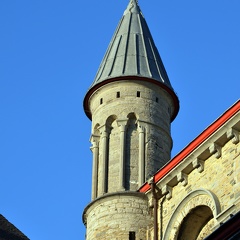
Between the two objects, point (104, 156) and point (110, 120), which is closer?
point (104, 156)

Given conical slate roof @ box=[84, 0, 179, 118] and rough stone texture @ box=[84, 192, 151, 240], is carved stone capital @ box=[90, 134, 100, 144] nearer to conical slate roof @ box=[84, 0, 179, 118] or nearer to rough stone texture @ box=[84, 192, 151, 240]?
conical slate roof @ box=[84, 0, 179, 118]

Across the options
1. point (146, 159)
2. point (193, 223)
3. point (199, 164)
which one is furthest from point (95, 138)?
point (193, 223)

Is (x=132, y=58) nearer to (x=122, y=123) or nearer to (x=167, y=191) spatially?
(x=122, y=123)

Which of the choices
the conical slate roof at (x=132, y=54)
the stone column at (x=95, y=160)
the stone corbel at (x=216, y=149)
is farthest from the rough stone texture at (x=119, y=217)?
the conical slate roof at (x=132, y=54)

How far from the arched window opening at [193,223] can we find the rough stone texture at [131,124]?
2.76 meters

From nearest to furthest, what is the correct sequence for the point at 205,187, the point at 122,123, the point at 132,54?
the point at 205,187
the point at 122,123
the point at 132,54

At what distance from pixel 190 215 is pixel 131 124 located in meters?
4.97

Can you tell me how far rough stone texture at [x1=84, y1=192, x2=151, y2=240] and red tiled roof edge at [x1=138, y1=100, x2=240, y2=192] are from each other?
1.69ft

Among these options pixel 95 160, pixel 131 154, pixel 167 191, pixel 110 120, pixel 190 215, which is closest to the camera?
pixel 190 215

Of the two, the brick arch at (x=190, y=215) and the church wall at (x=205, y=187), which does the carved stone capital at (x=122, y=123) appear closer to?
the church wall at (x=205, y=187)

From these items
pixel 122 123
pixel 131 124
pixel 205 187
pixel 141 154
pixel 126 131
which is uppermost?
pixel 131 124

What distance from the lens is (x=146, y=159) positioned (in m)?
32.8

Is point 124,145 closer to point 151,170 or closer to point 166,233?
point 151,170

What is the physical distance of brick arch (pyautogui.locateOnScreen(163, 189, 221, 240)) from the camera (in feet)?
96.0
